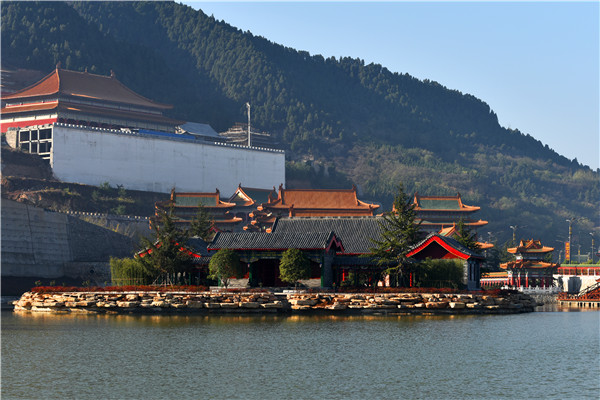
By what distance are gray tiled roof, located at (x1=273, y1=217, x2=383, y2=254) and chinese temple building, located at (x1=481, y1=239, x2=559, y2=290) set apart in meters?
29.7

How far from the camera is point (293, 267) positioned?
57.4 meters

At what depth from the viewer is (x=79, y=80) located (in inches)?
5394

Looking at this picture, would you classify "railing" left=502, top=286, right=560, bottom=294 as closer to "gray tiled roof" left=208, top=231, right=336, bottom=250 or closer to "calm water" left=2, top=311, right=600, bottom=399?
"gray tiled roof" left=208, top=231, right=336, bottom=250

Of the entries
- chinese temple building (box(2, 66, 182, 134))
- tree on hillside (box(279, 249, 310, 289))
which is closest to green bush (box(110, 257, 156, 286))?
tree on hillside (box(279, 249, 310, 289))

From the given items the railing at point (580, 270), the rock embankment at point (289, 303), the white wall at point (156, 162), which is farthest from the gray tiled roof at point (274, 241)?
the white wall at point (156, 162)

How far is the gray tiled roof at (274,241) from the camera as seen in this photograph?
58875mm

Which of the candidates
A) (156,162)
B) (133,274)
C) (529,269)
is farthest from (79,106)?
(133,274)

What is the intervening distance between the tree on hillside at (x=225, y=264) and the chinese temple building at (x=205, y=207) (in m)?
46.7

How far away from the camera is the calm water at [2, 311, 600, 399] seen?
1174 inches

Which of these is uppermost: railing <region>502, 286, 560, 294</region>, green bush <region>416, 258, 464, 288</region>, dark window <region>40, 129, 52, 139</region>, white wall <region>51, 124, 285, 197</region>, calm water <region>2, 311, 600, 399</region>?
dark window <region>40, 129, 52, 139</region>

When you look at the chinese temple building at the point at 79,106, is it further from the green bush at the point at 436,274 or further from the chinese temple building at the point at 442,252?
the green bush at the point at 436,274

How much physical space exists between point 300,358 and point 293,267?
21.4 m

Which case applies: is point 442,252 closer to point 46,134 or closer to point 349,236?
point 349,236

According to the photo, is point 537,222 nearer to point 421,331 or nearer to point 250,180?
point 250,180
